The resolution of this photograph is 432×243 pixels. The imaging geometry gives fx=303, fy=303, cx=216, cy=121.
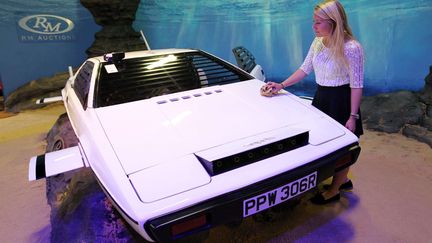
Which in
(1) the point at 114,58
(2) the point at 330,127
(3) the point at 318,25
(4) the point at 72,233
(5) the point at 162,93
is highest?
(3) the point at 318,25

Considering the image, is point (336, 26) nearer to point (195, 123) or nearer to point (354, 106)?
point (354, 106)

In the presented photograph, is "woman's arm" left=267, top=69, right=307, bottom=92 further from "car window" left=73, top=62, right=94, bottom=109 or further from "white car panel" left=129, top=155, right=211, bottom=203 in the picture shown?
"car window" left=73, top=62, right=94, bottom=109

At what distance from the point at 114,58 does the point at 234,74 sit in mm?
1010

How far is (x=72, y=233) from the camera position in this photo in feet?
6.16

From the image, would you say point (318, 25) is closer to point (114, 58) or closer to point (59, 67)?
point (114, 58)

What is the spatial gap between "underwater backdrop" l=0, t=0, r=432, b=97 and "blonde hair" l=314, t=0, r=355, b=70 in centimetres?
275

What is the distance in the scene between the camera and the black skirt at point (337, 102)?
85.2 inches

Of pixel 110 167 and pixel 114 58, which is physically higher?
pixel 114 58

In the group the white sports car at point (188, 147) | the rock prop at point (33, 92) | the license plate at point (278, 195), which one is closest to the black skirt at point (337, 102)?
the white sports car at point (188, 147)

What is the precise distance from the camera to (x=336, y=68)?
207 centimetres

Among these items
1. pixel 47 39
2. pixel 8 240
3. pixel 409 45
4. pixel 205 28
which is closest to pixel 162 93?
pixel 8 240

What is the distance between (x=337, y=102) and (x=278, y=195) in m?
0.99

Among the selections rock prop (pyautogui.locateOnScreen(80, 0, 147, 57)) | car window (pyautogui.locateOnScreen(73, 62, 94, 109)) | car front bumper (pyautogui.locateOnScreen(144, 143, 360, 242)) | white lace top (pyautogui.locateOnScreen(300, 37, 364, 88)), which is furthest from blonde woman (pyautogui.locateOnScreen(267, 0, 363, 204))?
rock prop (pyautogui.locateOnScreen(80, 0, 147, 57))

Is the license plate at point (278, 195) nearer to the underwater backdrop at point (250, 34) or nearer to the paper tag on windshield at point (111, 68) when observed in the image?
the paper tag on windshield at point (111, 68)
